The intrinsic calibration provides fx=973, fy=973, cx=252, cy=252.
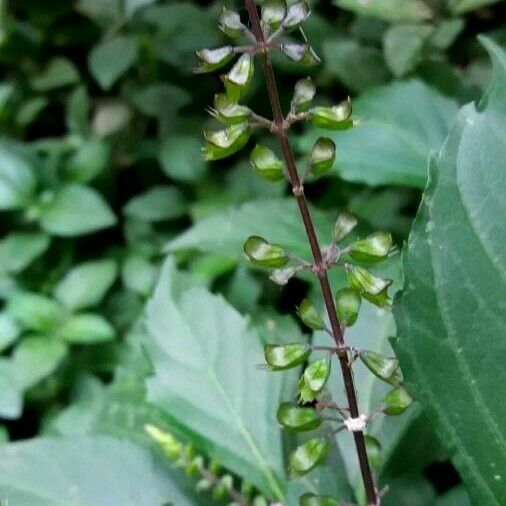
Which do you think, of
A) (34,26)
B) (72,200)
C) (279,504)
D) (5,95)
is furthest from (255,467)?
(34,26)

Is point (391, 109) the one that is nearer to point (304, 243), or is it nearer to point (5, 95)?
point (304, 243)

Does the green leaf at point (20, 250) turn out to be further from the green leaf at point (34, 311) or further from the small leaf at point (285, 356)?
the small leaf at point (285, 356)

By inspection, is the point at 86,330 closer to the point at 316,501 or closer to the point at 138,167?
the point at 138,167

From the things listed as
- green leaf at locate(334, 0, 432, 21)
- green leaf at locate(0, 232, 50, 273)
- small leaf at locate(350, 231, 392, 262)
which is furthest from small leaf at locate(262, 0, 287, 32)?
green leaf at locate(0, 232, 50, 273)

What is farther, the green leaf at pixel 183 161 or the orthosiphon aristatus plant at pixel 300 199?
the green leaf at pixel 183 161

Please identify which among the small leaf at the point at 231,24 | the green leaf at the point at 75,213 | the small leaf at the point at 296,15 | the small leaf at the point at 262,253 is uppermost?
the small leaf at the point at 296,15

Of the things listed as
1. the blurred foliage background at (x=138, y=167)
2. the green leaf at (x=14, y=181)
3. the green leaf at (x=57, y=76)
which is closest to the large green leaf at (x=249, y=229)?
the blurred foliage background at (x=138, y=167)
